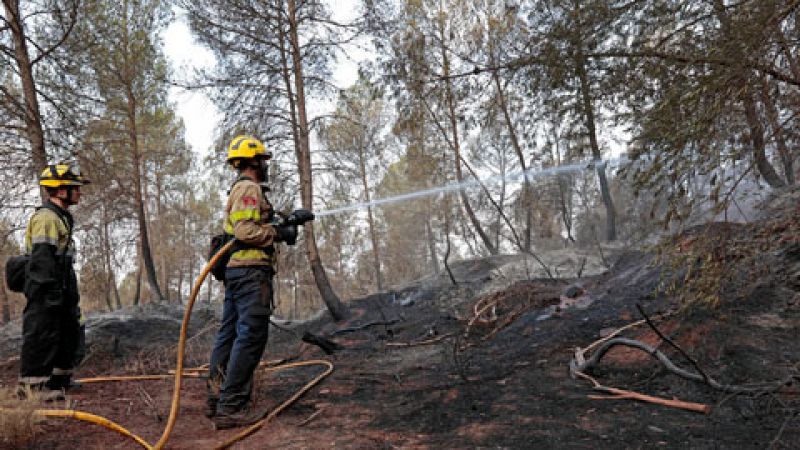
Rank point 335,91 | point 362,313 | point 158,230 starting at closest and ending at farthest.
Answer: point 335,91 → point 362,313 → point 158,230

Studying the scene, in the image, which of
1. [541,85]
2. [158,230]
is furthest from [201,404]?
[158,230]

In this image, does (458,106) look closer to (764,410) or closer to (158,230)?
(764,410)

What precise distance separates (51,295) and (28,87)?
4.64 metres

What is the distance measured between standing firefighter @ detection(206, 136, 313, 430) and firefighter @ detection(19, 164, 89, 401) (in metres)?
1.53

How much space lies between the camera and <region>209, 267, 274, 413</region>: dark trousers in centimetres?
345

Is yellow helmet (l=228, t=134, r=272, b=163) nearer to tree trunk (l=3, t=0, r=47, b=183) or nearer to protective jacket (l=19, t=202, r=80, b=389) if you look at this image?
protective jacket (l=19, t=202, r=80, b=389)

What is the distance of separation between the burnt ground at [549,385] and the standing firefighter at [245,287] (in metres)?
0.24

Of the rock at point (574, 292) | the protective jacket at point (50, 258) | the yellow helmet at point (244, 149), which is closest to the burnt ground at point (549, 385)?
the rock at point (574, 292)

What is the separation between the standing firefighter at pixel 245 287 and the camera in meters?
3.46

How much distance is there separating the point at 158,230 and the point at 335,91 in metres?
17.3

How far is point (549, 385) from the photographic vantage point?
3.82 metres

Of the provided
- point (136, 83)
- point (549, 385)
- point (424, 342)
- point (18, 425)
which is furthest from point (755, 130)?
point (136, 83)

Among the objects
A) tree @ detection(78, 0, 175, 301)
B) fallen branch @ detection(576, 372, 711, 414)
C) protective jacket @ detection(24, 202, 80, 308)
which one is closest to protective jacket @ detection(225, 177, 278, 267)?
protective jacket @ detection(24, 202, 80, 308)

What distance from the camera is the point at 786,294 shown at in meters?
4.32
